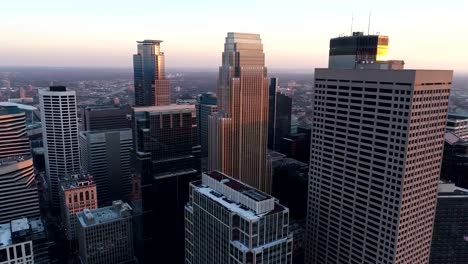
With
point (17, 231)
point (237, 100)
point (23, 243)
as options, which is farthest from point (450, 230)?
point (17, 231)

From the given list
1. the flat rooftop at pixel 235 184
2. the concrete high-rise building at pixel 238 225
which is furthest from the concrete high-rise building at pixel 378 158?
the flat rooftop at pixel 235 184

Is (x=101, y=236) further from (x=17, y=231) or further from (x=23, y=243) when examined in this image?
(x=23, y=243)

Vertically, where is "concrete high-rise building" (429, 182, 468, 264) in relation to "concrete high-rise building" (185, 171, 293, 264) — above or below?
below

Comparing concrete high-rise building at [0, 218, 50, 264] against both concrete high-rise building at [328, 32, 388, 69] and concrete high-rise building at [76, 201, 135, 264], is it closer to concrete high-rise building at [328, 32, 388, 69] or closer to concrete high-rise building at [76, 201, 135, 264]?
concrete high-rise building at [76, 201, 135, 264]

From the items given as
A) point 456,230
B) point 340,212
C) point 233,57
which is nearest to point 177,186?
point 233,57

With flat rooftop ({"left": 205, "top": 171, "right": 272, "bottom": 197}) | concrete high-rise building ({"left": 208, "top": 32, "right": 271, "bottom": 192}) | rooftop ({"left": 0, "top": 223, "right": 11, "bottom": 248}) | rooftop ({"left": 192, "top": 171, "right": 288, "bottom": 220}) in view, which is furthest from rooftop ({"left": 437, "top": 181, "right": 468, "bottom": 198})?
rooftop ({"left": 0, "top": 223, "right": 11, "bottom": 248})
